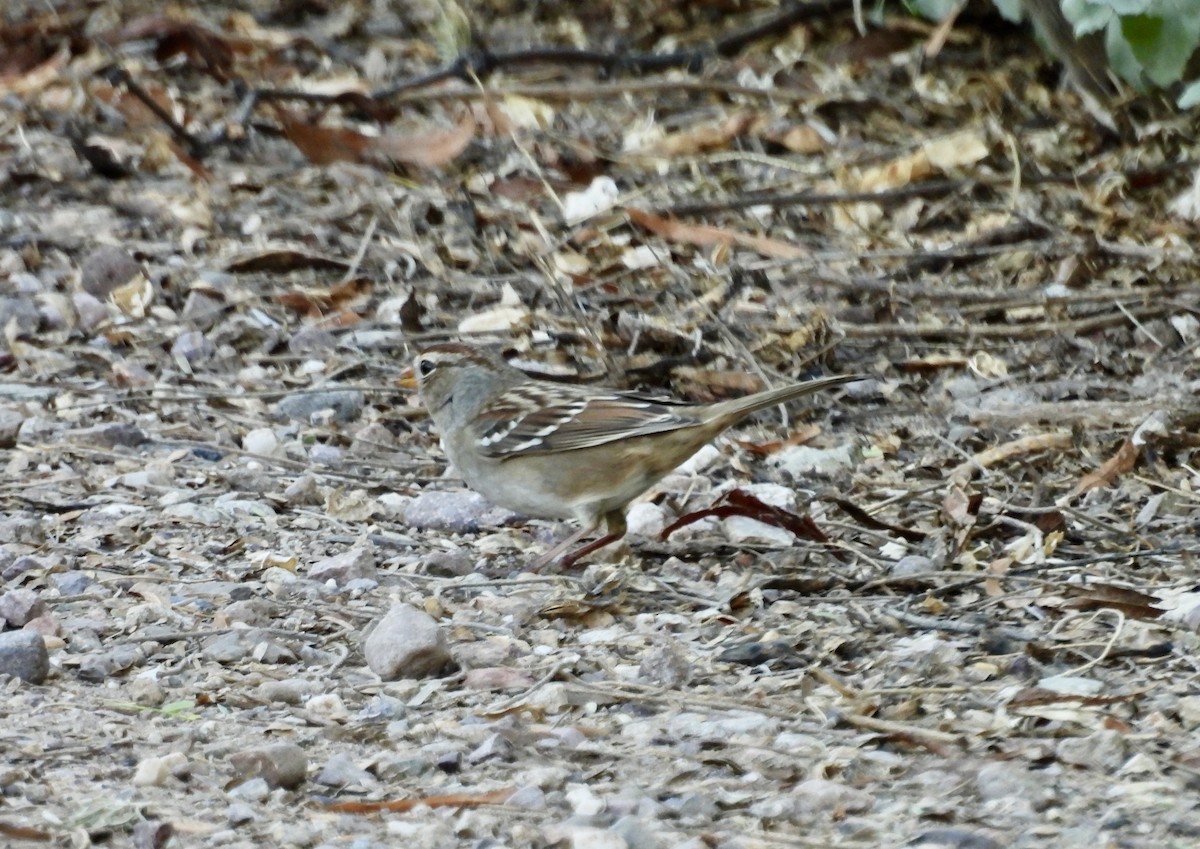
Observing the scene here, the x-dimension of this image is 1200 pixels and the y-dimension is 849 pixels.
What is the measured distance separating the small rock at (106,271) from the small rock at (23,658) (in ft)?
10.9

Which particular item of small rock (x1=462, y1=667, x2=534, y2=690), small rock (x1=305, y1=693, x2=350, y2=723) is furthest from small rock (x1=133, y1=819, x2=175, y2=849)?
small rock (x1=462, y1=667, x2=534, y2=690)

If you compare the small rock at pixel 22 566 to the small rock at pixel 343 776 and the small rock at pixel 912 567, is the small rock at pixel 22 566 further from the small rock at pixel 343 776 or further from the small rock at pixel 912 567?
the small rock at pixel 912 567

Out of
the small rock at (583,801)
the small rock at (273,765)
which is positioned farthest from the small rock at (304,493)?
the small rock at (583,801)

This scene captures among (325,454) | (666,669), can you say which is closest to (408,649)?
(666,669)

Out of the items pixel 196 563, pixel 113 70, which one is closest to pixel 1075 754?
pixel 196 563

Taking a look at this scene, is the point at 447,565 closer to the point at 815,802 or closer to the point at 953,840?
the point at 815,802

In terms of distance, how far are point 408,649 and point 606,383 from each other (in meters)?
2.37

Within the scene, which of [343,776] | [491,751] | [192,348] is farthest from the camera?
[192,348]

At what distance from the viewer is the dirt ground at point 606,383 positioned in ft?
9.98

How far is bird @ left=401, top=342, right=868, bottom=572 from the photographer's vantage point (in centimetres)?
469

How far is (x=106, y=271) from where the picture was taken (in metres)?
6.63

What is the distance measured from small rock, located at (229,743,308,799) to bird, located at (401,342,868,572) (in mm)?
1674

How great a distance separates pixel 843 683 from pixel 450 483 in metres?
2.07

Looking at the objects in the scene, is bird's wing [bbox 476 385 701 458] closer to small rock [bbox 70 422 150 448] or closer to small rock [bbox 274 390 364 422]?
small rock [bbox 274 390 364 422]
